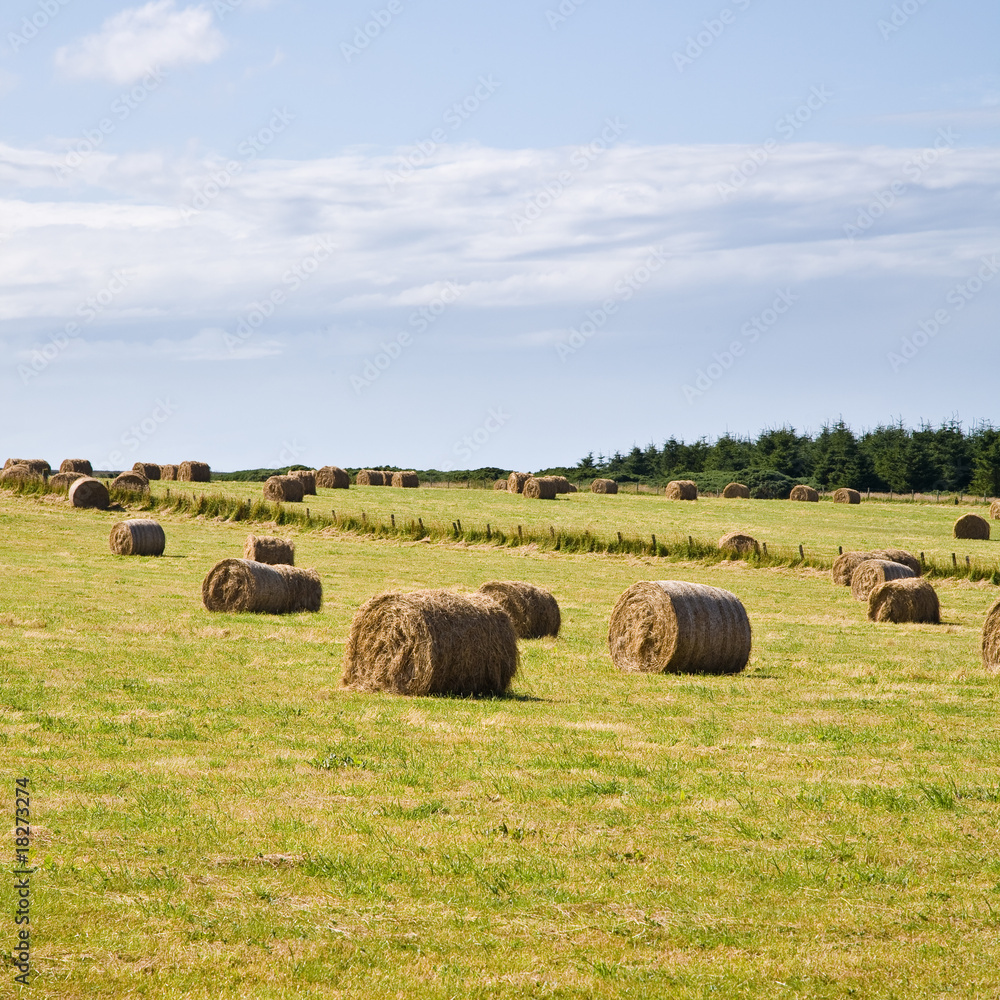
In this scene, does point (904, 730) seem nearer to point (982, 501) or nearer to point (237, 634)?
point (237, 634)

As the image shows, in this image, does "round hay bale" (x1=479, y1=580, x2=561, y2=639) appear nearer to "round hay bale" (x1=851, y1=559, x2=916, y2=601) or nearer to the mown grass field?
the mown grass field

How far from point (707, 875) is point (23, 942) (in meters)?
4.49

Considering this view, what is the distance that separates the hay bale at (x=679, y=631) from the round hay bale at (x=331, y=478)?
5785 centimetres

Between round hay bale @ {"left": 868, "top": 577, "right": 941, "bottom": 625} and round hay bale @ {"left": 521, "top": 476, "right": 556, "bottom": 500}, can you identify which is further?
round hay bale @ {"left": 521, "top": 476, "right": 556, "bottom": 500}

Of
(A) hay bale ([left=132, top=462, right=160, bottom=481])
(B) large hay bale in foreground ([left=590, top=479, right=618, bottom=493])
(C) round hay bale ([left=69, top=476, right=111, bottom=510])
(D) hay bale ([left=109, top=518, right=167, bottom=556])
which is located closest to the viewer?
(D) hay bale ([left=109, top=518, right=167, bottom=556])

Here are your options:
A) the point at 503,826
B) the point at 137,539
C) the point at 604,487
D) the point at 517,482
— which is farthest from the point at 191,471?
the point at 503,826

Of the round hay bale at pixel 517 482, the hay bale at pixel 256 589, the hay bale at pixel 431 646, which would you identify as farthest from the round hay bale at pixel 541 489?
the hay bale at pixel 431 646

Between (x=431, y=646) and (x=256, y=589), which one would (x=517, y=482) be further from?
(x=431, y=646)

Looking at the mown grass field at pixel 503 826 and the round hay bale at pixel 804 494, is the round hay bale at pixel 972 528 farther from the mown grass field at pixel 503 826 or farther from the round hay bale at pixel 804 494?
the mown grass field at pixel 503 826

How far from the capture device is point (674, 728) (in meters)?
14.5

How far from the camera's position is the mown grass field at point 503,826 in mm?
7254

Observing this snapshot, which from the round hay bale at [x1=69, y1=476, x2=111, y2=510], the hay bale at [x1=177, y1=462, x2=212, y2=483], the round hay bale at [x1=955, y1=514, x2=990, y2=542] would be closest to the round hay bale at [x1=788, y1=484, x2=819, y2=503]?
the round hay bale at [x1=955, y1=514, x2=990, y2=542]

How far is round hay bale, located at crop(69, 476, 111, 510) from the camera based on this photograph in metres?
56.7

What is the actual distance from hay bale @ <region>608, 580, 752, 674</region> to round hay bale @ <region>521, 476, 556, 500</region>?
5800 centimetres
